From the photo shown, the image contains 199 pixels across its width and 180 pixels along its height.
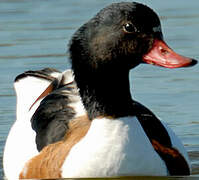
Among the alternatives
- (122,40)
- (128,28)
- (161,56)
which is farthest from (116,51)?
(161,56)

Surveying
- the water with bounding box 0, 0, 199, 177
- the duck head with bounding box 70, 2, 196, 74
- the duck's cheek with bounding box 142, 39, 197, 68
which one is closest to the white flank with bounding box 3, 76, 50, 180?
the water with bounding box 0, 0, 199, 177

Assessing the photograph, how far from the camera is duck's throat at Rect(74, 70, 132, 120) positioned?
26.2ft

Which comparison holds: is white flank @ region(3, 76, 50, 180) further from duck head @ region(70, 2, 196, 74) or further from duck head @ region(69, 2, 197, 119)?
duck head @ region(70, 2, 196, 74)

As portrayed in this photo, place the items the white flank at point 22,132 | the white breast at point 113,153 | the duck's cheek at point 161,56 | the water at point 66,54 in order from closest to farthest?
the duck's cheek at point 161,56 → the white breast at point 113,153 → the white flank at point 22,132 → the water at point 66,54

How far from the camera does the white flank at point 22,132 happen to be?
28.6ft

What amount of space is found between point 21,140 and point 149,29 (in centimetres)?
197

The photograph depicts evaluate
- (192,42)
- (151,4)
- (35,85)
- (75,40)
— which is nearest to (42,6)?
(151,4)

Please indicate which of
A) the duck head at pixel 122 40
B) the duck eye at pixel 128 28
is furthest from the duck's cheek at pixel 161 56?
the duck eye at pixel 128 28

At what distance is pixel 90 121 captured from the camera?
324 inches

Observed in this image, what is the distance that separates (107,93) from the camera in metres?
8.07

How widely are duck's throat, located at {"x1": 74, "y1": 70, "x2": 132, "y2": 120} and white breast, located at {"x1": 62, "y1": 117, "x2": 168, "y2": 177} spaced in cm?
9

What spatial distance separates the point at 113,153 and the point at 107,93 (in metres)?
0.51

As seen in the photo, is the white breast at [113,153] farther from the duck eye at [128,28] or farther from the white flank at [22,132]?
the duck eye at [128,28]

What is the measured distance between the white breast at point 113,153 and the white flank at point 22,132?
606 mm
